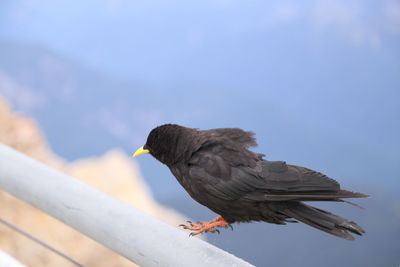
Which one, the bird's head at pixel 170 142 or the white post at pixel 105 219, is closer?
the white post at pixel 105 219

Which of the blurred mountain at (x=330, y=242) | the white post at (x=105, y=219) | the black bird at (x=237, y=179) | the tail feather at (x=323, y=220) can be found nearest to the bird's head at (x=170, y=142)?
the black bird at (x=237, y=179)

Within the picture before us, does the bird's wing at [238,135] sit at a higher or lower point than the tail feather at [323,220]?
higher

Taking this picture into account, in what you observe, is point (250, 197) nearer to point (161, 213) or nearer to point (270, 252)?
point (270, 252)

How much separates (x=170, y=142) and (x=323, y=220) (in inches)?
20.2

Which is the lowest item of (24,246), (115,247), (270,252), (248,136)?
(115,247)

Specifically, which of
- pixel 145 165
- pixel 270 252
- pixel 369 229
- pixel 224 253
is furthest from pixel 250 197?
pixel 145 165

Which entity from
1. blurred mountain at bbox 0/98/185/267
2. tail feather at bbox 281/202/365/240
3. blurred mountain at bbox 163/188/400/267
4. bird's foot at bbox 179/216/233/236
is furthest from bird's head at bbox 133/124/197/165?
blurred mountain at bbox 0/98/185/267

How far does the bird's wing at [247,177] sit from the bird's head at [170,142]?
0.05m

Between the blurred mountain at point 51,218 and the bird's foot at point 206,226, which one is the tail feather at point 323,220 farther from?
the blurred mountain at point 51,218

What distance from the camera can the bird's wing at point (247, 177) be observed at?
141cm

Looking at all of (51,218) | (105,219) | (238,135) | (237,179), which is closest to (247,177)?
(237,179)

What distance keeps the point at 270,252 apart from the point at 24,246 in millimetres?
1515

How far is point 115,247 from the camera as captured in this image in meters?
1.05

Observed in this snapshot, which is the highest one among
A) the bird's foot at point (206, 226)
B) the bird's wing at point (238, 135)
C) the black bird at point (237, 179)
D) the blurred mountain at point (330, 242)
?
the blurred mountain at point (330, 242)
